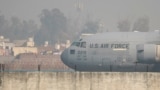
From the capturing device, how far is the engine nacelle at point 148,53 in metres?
44.9

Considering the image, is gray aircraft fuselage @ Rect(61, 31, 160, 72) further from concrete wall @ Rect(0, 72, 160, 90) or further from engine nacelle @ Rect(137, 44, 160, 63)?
concrete wall @ Rect(0, 72, 160, 90)

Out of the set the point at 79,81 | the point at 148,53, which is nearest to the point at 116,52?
the point at 148,53

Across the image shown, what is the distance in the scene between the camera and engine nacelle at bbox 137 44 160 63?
147ft

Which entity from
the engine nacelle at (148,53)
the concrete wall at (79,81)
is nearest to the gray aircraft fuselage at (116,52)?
the engine nacelle at (148,53)

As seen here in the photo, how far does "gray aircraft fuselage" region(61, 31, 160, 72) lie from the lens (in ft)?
152

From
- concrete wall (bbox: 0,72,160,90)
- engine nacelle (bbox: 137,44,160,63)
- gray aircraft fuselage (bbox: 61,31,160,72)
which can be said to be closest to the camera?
concrete wall (bbox: 0,72,160,90)

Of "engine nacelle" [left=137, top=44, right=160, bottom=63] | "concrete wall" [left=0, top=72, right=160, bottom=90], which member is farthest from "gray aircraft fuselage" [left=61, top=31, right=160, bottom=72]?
"concrete wall" [left=0, top=72, right=160, bottom=90]

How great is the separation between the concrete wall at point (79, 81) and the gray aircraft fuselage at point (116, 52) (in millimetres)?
7131

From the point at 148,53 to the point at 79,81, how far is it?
9157 millimetres

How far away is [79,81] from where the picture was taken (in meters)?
38.5

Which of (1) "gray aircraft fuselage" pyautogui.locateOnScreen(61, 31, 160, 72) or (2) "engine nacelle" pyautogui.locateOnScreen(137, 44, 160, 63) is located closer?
(2) "engine nacelle" pyautogui.locateOnScreen(137, 44, 160, 63)

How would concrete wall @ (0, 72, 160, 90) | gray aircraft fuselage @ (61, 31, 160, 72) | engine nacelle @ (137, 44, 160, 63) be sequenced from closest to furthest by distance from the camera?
concrete wall @ (0, 72, 160, 90) → engine nacelle @ (137, 44, 160, 63) → gray aircraft fuselage @ (61, 31, 160, 72)

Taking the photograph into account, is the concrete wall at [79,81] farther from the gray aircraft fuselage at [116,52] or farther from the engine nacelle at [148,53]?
the gray aircraft fuselage at [116,52]

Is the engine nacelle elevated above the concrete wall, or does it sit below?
above
